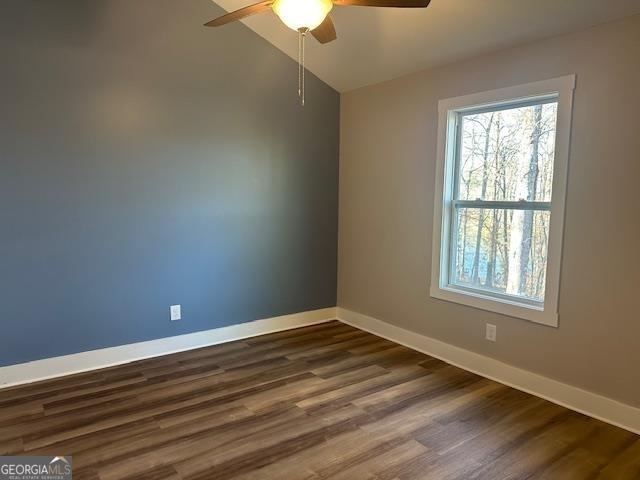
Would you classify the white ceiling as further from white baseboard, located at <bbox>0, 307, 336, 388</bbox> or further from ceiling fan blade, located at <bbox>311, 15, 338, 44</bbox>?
white baseboard, located at <bbox>0, 307, 336, 388</bbox>

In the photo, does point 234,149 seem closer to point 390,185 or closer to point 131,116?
point 131,116

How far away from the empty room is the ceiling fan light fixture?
2cm

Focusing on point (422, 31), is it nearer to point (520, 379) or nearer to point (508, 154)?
point (508, 154)

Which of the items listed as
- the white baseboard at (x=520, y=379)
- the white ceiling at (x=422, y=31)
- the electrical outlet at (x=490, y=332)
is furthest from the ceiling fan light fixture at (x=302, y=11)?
the white baseboard at (x=520, y=379)

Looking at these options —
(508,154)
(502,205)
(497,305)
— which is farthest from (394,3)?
(497,305)

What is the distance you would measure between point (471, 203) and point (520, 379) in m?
1.29

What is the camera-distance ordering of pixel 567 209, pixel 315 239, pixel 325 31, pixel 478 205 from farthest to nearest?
1. pixel 315 239
2. pixel 478 205
3. pixel 567 209
4. pixel 325 31

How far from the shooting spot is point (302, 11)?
1.96 m

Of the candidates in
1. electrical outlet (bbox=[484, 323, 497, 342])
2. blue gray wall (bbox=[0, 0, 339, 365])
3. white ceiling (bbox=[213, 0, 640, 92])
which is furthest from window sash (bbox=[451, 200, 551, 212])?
blue gray wall (bbox=[0, 0, 339, 365])

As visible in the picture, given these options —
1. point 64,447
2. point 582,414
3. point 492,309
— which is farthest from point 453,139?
point 64,447

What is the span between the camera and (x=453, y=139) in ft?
11.1

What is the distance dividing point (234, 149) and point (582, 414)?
124 inches

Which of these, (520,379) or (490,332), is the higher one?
(490,332)

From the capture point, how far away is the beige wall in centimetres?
246
